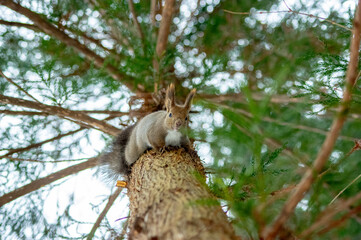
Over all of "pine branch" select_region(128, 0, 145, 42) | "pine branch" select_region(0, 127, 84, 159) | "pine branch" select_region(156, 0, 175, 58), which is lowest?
"pine branch" select_region(0, 127, 84, 159)

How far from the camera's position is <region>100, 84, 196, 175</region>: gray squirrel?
1973 mm

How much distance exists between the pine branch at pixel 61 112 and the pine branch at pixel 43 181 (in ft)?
1.04

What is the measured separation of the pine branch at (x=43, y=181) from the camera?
2.44 meters

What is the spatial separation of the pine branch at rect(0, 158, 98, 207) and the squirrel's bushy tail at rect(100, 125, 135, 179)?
226mm

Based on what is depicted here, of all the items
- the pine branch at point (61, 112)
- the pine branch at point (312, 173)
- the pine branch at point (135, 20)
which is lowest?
the pine branch at point (312, 173)

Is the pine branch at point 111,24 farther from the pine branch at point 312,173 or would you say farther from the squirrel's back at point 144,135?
the pine branch at point 312,173

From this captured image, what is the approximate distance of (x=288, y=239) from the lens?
0.74 metres

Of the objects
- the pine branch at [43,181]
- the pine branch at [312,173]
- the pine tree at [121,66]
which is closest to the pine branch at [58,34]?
the pine tree at [121,66]

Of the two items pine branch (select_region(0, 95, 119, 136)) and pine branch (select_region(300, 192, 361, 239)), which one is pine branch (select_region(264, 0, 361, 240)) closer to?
pine branch (select_region(300, 192, 361, 239))

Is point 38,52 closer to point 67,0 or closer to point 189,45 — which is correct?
point 67,0

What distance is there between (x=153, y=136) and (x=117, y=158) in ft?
1.37

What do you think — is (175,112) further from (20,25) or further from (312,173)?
(20,25)

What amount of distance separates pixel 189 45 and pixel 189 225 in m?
2.27

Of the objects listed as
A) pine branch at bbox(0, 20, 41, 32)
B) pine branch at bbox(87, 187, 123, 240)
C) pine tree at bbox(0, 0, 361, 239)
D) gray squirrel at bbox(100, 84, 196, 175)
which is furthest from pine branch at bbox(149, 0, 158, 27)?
pine branch at bbox(87, 187, 123, 240)
